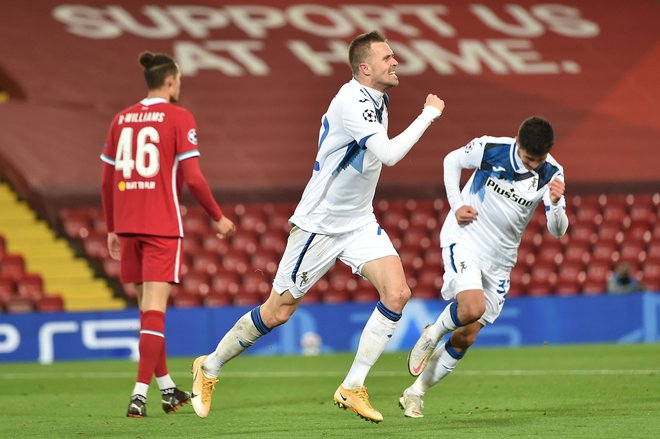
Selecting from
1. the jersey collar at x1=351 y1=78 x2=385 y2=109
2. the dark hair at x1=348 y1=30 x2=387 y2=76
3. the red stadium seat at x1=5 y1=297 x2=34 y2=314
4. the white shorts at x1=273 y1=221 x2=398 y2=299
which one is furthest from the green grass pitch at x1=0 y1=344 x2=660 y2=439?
the red stadium seat at x1=5 y1=297 x2=34 y2=314

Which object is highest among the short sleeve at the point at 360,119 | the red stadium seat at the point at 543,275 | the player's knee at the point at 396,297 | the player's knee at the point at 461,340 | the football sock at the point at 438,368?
the short sleeve at the point at 360,119

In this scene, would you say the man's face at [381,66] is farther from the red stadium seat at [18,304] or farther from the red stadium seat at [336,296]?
the red stadium seat at [336,296]

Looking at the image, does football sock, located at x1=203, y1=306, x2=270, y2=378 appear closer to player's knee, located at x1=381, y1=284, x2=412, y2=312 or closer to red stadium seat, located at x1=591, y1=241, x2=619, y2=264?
player's knee, located at x1=381, y1=284, x2=412, y2=312

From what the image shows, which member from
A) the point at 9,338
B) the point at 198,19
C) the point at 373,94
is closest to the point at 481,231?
the point at 373,94

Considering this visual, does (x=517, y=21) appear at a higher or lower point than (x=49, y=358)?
higher

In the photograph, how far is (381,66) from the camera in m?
6.18

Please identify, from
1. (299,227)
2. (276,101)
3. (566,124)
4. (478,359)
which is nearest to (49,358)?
(478,359)

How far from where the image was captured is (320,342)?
45.5 ft

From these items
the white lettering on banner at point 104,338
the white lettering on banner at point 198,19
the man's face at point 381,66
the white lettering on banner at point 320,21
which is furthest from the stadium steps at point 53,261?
the man's face at point 381,66

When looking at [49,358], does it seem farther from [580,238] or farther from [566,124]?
[566,124]

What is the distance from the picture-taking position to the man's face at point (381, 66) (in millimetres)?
6180

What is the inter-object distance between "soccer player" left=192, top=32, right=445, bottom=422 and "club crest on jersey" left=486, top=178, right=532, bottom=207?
0.86 m

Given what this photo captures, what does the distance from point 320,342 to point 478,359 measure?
8.60 feet

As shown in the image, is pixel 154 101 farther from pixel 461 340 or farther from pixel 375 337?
pixel 461 340
